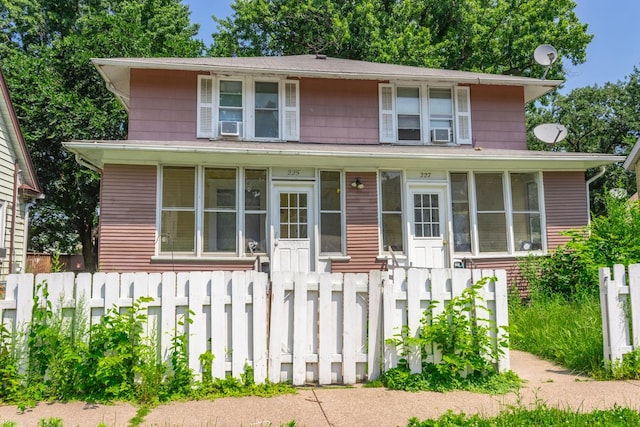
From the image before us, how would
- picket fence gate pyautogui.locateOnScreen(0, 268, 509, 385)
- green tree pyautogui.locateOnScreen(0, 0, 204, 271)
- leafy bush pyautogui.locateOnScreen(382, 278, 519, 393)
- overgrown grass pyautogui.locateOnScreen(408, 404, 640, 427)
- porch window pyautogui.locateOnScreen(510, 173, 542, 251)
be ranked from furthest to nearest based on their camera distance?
green tree pyautogui.locateOnScreen(0, 0, 204, 271), porch window pyautogui.locateOnScreen(510, 173, 542, 251), leafy bush pyautogui.locateOnScreen(382, 278, 519, 393), picket fence gate pyautogui.locateOnScreen(0, 268, 509, 385), overgrown grass pyautogui.locateOnScreen(408, 404, 640, 427)

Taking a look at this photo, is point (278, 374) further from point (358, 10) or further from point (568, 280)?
point (358, 10)

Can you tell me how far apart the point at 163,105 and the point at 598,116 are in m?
26.7

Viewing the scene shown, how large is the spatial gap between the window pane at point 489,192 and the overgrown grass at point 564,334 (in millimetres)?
3580

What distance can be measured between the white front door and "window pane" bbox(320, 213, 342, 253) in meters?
0.21

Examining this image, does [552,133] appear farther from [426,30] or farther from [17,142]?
[17,142]

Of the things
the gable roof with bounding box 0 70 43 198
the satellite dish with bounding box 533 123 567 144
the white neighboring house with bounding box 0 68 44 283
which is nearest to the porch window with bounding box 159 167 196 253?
the white neighboring house with bounding box 0 68 44 283

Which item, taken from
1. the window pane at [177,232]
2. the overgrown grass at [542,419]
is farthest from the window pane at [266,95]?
the overgrown grass at [542,419]

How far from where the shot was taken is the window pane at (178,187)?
9578mm

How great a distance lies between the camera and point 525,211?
34.9ft

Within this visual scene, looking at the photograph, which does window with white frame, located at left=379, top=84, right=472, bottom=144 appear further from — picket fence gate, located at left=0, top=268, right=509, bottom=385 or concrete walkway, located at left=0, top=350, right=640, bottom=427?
concrete walkway, located at left=0, top=350, right=640, bottom=427

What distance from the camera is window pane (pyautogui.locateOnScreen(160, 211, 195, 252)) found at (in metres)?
9.51

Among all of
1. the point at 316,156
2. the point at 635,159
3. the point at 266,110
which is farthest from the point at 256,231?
the point at 635,159

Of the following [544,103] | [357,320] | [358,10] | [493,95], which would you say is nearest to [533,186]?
[493,95]

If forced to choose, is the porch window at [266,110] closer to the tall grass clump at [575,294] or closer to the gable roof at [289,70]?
the gable roof at [289,70]
